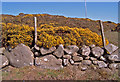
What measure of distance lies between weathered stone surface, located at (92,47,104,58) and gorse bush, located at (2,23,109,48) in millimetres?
386

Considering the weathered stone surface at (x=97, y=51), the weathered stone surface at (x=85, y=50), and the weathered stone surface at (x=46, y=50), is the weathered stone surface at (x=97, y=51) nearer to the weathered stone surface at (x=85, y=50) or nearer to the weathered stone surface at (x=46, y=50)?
the weathered stone surface at (x=85, y=50)

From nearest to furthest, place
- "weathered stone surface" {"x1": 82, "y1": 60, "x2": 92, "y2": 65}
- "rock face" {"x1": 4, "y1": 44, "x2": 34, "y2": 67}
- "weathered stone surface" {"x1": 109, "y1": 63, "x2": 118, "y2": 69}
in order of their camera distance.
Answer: "rock face" {"x1": 4, "y1": 44, "x2": 34, "y2": 67} < "weathered stone surface" {"x1": 109, "y1": 63, "x2": 118, "y2": 69} < "weathered stone surface" {"x1": 82, "y1": 60, "x2": 92, "y2": 65}

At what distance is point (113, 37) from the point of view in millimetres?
7172

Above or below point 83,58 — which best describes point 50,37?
above

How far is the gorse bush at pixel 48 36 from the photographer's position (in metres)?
5.19

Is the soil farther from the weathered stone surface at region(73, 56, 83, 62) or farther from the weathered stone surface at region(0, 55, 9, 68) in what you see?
the weathered stone surface at region(73, 56, 83, 62)

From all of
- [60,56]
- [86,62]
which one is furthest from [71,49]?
[86,62]

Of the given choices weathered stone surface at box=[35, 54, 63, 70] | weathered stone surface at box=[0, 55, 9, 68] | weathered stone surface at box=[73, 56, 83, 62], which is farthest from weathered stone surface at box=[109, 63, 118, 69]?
weathered stone surface at box=[0, 55, 9, 68]

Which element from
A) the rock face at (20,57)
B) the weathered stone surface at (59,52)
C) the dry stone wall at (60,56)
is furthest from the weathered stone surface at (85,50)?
the rock face at (20,57)

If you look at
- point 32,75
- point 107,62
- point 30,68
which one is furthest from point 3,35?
point 107,62

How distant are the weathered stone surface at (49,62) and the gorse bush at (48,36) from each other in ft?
1.96

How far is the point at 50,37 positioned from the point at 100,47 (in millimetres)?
2818

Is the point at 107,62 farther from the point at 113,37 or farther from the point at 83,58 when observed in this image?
the point at 113,37

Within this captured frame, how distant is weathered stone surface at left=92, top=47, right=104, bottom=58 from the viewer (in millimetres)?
5539
